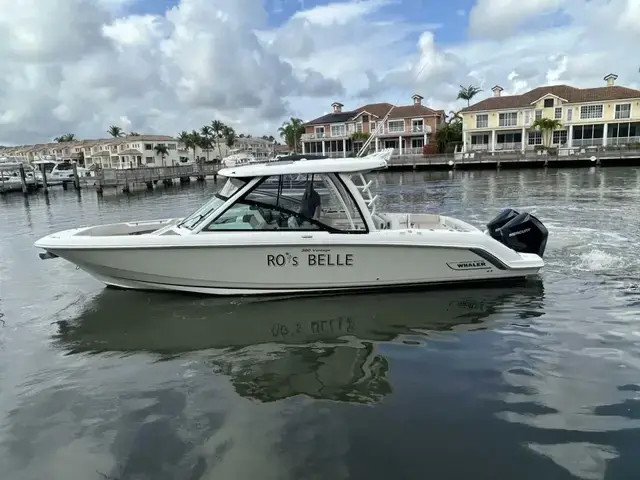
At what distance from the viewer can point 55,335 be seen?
660 centimetres

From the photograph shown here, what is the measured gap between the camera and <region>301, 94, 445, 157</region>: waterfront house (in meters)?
69.6

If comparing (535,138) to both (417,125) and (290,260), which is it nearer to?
(417,125)

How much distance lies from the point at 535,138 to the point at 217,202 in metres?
64.8

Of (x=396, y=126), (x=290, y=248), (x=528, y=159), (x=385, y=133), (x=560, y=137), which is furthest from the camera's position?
(x=385, y=133)

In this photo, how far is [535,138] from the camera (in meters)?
63.2

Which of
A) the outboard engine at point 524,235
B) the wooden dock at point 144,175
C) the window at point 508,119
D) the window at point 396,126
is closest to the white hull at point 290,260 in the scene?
the outboard engine at point 524,235

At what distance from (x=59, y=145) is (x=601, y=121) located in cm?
11775

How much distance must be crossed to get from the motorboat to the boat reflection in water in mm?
319

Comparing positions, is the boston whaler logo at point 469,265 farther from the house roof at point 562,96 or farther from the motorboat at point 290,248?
the house roof at point 562,96

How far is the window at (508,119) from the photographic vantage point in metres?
62.7

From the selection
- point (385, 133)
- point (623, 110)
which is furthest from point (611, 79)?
point (385, 133)

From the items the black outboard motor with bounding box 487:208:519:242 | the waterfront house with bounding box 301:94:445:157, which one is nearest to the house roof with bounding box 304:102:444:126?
the waterfront house with bounding box 301:94:445:157

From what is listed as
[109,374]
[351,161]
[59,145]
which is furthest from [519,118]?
[59,145]

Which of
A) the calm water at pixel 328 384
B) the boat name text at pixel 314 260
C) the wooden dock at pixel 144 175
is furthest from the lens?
the wooden dock at pixel 144 175
